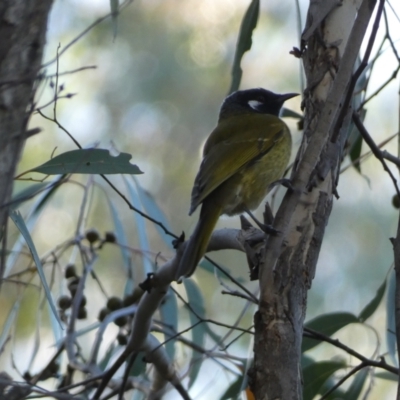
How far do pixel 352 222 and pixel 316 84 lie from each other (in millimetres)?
5420

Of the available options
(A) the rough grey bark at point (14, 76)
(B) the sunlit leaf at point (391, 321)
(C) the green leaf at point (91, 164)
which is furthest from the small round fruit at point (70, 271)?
(A) the rough grey bark at point (14, 76)

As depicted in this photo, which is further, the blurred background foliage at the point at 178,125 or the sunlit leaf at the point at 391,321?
the blurred background foliage at the point at 178,125

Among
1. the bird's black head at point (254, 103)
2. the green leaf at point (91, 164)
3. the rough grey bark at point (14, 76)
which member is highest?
the bird's black head at point (254, 103)

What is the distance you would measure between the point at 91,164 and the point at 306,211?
2.07 ft

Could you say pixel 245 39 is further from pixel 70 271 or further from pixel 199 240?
pixel 70 271

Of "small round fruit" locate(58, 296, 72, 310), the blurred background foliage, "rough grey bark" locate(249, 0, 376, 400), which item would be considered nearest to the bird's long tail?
"rough grey bark" locate(249, 0, 376, 400)

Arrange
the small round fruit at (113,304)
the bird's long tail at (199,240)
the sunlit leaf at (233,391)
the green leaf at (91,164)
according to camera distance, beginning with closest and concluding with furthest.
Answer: the green leaf at (91,164), the bird's long tail at (199,240), the sunlit leaf at (233,391), the small round fruit at (113,304)

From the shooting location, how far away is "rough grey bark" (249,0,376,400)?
5.87ft

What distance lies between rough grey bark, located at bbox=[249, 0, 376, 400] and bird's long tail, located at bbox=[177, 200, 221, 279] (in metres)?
0.35

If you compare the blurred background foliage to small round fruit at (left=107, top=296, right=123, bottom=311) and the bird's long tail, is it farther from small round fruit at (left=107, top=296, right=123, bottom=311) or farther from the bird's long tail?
the bird's long tail

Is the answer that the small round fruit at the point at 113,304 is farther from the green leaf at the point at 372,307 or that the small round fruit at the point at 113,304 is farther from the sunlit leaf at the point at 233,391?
the green leaf at the point at 372,307

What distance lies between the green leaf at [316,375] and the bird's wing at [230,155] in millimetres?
801

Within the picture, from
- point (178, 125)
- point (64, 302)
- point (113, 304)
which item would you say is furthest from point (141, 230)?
point (178, 125)

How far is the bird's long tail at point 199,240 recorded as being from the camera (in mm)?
2314
